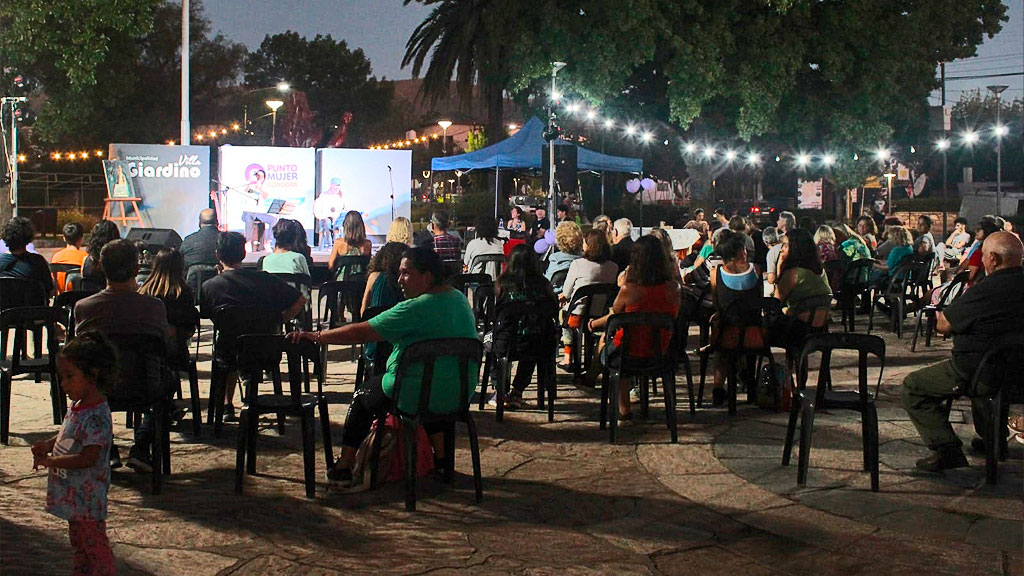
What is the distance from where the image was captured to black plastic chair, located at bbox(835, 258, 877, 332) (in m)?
12.6

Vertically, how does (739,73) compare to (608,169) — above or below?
above

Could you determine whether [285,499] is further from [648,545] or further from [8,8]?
[8,8]

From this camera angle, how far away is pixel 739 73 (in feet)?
86.8

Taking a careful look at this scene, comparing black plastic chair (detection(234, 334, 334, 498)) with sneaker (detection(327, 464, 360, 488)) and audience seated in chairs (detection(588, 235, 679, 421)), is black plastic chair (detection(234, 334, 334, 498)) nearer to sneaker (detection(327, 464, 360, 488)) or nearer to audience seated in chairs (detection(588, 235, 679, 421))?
sneaker (detection(327, 464, 360, 488))

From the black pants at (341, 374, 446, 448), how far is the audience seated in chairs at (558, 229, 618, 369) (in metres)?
3.33

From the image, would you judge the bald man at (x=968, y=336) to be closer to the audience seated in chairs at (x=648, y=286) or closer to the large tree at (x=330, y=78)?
the audience seated in chairs at (x=648, y=286)

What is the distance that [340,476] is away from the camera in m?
6.01

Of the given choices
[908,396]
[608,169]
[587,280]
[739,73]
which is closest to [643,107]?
[739,73]

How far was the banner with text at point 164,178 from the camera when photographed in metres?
17.8

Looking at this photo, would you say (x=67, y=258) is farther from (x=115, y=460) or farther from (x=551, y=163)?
(x=551, y=163)

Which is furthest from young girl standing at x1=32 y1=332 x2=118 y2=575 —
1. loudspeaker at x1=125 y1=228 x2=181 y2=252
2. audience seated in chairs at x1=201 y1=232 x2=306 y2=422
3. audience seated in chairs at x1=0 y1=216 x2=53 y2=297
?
loudspeaker at x1=125 y1=228 x2=181 y2=252

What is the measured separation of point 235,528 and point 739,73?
908 inches

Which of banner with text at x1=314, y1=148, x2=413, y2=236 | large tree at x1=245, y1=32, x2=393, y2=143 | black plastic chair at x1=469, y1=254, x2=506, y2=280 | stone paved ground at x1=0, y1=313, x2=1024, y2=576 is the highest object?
large tree at x1=245, y1=32, x2=393, y2=143

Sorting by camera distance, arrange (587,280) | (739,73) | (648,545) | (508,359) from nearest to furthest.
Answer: (648,545)
(508,359)
(587,280)
(739,73)
